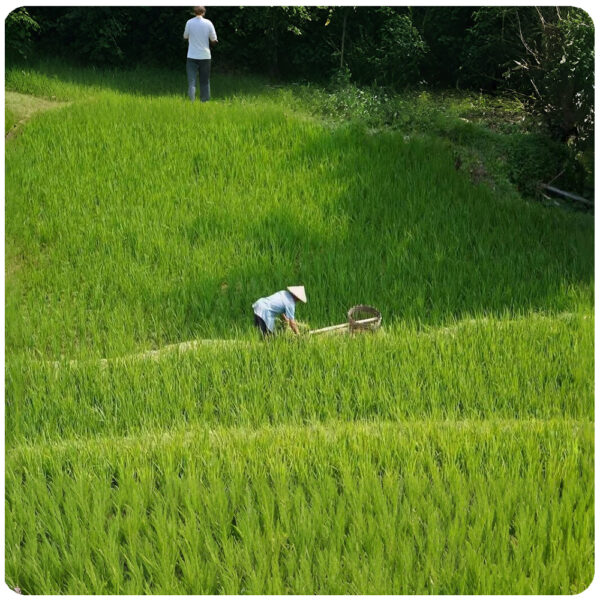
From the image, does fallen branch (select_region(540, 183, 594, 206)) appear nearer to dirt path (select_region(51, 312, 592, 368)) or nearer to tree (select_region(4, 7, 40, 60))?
dirt path (select_region(51, 312, 592, 368))

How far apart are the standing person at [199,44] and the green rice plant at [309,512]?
20.9ft

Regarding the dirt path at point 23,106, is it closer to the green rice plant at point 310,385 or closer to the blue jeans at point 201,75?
the blue jeans at point 201,75

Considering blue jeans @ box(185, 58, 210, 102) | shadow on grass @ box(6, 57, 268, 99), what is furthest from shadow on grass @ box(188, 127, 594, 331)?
shadow on grass @ box(6, 57, 268, 99)

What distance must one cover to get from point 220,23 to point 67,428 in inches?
337

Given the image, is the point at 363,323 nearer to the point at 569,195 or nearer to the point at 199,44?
the point at 569,195

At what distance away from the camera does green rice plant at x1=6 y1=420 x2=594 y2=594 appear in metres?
3.10

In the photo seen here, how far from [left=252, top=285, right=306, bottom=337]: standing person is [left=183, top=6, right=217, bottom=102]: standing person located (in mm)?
4737

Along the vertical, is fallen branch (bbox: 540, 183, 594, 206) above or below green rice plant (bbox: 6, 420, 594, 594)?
above

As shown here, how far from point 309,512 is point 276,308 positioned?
2.19 m

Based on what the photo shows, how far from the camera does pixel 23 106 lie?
9219 mm

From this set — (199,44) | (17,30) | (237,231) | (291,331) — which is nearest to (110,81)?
(17,30)

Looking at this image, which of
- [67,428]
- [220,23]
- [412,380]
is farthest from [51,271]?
[220,23]

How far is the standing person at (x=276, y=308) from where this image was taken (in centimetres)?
524

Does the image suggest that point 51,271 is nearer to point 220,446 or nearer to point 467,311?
point 220,446
